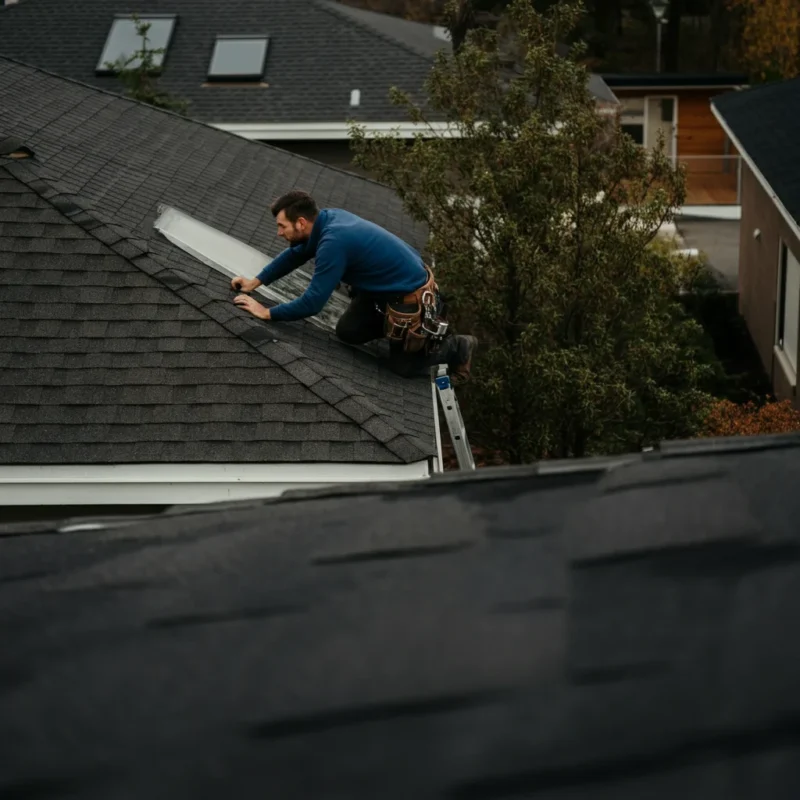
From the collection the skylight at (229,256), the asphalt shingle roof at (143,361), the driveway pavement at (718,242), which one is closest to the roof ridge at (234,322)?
the asphalt shingle roof at (143,361)

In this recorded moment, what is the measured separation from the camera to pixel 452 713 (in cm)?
206

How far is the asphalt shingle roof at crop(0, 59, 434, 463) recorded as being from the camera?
24.0 ft

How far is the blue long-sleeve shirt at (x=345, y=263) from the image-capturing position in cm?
811

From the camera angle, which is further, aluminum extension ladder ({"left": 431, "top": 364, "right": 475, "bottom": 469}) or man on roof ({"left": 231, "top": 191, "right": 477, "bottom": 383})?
aluminum extension ladder ({"left": 431, "top": 364, "right": 475, "bottom": 469})

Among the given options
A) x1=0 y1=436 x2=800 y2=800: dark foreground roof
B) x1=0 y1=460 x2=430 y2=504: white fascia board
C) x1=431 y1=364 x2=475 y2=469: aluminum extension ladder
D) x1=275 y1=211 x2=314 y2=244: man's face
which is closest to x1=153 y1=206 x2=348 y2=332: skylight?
x1=275 y1=211 x2=314 y2=244: man's face

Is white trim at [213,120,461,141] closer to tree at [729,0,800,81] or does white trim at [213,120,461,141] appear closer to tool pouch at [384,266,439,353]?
tool pouch at [384,266,439,353]

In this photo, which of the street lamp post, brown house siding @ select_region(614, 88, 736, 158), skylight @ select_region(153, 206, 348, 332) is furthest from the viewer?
the street lamp post

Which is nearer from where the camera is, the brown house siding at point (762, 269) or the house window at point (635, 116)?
the brown house siding at point (762, 269)

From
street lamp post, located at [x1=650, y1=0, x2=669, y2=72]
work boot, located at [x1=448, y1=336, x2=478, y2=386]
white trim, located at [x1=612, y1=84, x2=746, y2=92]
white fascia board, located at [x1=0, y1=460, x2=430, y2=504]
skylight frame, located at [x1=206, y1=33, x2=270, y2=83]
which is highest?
street lamp post, located at [x1=650, y1=0, x2=669, y2=72]

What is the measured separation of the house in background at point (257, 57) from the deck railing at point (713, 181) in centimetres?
928

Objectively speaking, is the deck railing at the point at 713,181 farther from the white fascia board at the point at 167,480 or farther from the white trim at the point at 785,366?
the white fascia board at the point at 167,480

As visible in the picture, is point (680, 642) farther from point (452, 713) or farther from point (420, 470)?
point (420, 470)

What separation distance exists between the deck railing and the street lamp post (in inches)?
388

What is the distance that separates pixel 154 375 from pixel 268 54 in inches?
601
